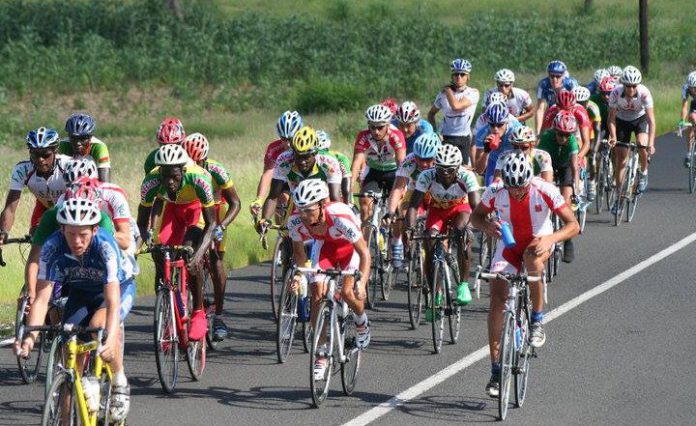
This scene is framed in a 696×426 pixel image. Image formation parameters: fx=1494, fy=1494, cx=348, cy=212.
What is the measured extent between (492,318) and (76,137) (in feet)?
15.5

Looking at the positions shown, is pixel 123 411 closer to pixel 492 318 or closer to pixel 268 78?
pixel 492 318

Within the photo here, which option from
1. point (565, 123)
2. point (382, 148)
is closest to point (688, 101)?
point (565, 123)

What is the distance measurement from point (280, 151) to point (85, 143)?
104 inches

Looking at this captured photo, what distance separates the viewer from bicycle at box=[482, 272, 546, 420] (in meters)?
10.7

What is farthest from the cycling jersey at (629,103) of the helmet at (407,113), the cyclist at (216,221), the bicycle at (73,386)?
the bicycle at (73,386)

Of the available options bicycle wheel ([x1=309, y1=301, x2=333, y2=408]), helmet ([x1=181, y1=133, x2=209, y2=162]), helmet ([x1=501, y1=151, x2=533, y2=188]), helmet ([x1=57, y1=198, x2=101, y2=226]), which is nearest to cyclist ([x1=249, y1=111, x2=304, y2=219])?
helmet ([x1=181, y1=133, x2=209, y2=162])

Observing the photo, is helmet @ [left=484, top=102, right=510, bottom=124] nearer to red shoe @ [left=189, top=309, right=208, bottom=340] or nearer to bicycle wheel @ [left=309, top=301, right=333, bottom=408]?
red shoe @ [left=189, top=309, right=208, bottom=340]

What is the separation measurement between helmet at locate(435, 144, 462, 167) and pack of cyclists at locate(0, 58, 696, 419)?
1 cm

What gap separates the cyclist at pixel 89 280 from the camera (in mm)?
9148

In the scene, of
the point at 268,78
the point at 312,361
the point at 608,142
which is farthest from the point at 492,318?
the point at 268,78

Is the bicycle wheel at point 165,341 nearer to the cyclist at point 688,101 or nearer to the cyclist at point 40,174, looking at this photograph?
the cyclist at point 40,174

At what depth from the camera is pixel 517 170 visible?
37.6 feet

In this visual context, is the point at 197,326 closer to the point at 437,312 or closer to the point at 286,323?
the point at 286,323

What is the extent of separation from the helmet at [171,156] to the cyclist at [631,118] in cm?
1011
